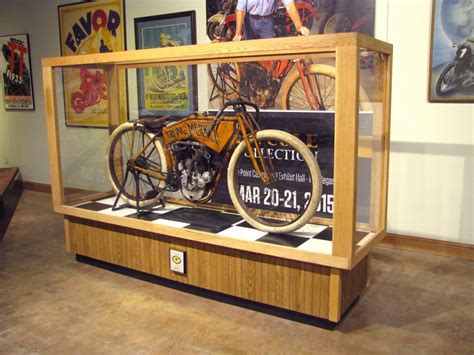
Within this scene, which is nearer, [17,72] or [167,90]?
[167,90]

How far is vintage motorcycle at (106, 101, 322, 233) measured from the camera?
293cm

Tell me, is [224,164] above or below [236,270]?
above

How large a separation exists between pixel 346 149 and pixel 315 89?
905mm

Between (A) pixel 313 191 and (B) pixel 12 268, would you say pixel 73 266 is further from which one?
(A) pixel 313 191

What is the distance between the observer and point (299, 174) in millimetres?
2953

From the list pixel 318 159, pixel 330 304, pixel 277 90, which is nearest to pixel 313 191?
pixel 318 159

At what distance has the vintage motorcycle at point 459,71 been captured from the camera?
3.60 m

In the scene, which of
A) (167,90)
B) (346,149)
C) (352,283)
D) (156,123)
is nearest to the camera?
Answer: (346,149)

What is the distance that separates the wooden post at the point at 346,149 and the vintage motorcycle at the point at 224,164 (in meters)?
0.31

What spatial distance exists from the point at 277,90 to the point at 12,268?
240cm

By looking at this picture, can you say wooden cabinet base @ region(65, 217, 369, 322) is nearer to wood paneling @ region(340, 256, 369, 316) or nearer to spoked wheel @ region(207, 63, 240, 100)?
wood paneling @ region(340, 256, 369, 316)

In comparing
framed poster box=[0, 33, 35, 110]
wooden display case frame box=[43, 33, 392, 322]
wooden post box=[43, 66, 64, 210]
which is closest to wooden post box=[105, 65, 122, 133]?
wooden display case frame box=[43, 33, 392, 322]

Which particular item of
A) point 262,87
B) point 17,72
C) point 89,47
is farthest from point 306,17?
point 17,72

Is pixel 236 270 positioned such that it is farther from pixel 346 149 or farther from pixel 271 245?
pixel 346 149
